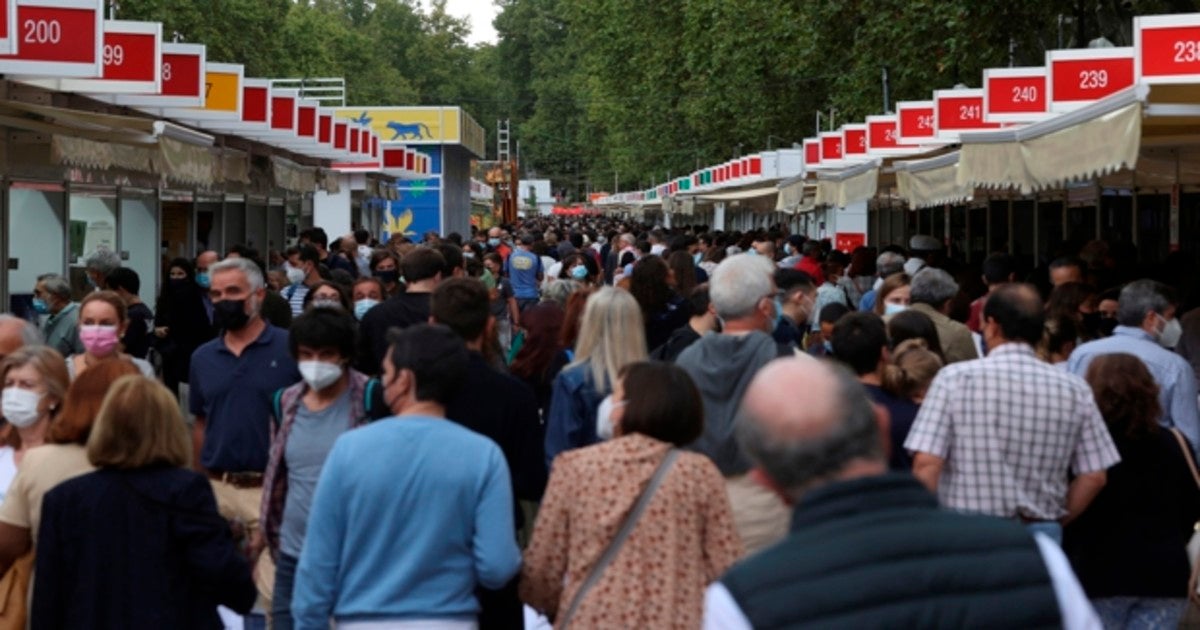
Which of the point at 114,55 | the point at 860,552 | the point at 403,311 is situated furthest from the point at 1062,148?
the point at 860,552

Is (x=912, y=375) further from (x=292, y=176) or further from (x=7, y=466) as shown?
(x=292, y=176)

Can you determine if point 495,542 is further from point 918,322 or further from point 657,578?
point 918,322

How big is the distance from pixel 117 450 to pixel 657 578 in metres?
1.46

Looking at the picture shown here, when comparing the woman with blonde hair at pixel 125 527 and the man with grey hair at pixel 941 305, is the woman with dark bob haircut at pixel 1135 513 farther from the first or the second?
the woman with blonde hair at pixel 125 527

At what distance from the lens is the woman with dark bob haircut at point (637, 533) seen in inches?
190

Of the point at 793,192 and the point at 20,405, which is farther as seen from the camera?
the point at 793,192

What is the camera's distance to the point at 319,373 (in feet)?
21.0

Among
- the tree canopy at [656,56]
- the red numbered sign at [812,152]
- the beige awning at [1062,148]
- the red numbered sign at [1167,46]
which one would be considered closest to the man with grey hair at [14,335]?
the beige awning at [1062,148]

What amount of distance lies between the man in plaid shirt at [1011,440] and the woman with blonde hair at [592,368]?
1.09 m

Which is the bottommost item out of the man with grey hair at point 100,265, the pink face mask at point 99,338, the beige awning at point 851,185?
the pink face mask at point 99,338

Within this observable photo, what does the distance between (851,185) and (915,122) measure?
1.41 m

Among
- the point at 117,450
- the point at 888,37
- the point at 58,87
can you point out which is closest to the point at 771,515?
the point at 117,450

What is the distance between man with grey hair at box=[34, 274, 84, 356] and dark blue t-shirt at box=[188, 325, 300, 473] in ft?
11.7

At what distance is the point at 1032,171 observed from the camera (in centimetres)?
1219
